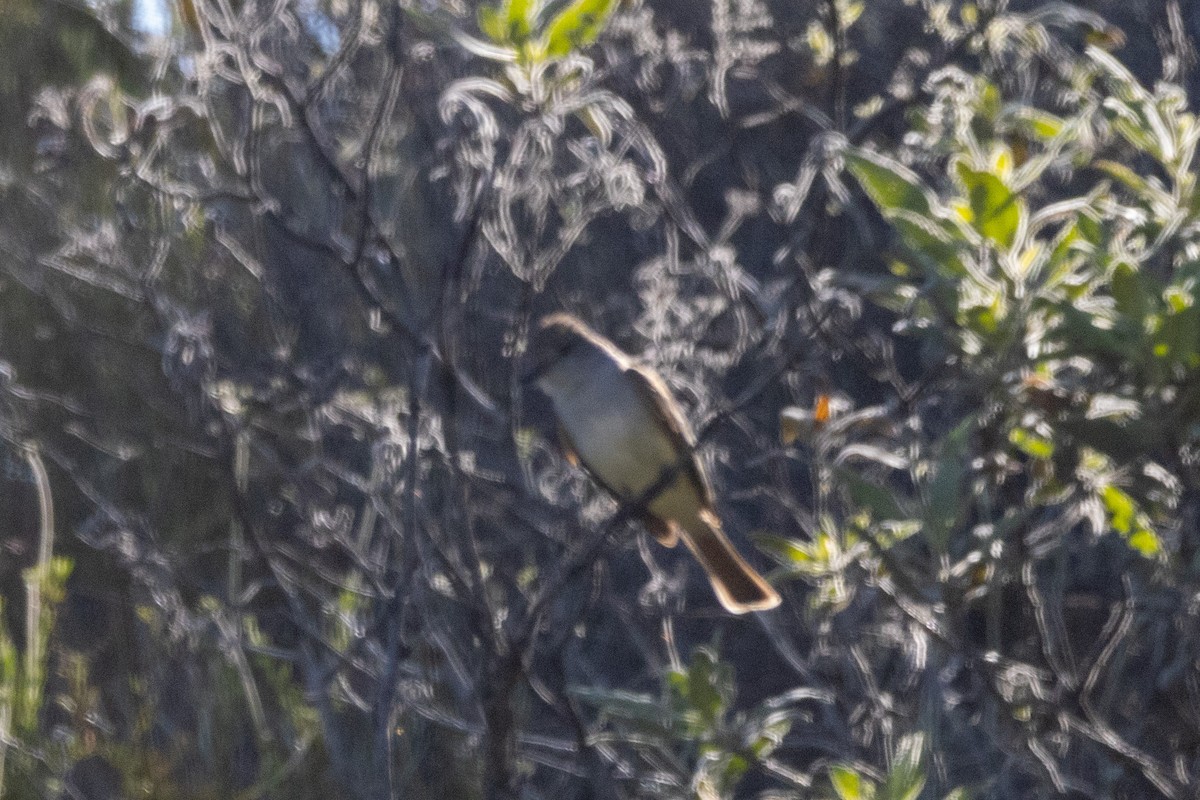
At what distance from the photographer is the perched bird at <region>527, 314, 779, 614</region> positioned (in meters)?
3.60

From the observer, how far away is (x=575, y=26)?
198 cm

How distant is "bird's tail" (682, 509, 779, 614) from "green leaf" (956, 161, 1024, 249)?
1.34m

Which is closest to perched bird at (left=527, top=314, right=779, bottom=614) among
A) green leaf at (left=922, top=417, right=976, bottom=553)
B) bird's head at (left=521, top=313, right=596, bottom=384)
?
bird's head at (left=521, top=313, right=596, bottom=384)

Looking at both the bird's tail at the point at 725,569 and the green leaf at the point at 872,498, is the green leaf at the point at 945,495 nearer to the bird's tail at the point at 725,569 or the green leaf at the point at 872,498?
the green leaf at the point at 872,498

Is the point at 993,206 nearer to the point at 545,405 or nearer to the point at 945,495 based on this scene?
the point at 945,495

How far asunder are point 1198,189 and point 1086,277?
0.55ft

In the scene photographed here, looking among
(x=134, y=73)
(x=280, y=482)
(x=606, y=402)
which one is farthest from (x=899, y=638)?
(x=134, y=73)

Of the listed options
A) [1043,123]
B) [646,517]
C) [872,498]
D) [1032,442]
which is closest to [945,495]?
[872,498]

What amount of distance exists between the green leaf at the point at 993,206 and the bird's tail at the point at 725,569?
1340 millimetres

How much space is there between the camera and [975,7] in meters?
2.56

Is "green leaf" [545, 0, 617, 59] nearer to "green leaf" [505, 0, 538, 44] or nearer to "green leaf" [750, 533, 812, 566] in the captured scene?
"green leaf" [505, 0, 538, 44]

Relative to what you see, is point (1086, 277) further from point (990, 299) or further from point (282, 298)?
point (282, 298)

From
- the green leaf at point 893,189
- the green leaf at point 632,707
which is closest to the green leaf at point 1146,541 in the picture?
the green leaf at point 893,189

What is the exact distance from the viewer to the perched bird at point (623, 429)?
360 cm
